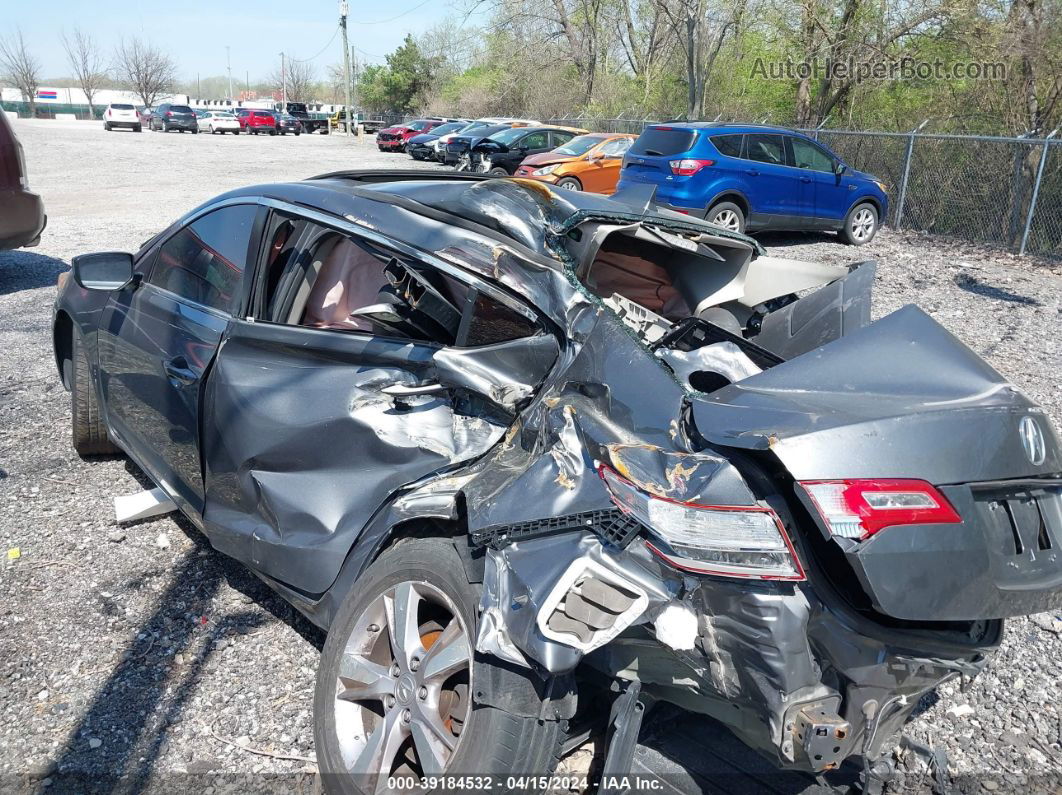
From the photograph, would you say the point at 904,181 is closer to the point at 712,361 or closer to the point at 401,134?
the point at 712,361

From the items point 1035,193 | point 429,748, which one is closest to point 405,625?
point 429,748

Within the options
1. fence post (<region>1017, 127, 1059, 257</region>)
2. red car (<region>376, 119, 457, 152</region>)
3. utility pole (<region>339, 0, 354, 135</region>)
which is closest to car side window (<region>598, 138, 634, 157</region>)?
fence post (<region>1017, 127, 1059, 257</region>)

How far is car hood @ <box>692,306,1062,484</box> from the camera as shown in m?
1.90

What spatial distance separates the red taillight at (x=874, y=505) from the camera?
6.03 ft

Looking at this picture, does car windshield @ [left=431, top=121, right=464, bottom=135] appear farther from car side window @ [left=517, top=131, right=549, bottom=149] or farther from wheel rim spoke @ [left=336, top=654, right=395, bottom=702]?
wheel rim spoke @ [left=336, top=654, right=395, bottom=702]

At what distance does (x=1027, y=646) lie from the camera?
341 cm

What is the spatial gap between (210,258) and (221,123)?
165ft

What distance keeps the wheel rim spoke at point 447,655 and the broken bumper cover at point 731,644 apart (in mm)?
154

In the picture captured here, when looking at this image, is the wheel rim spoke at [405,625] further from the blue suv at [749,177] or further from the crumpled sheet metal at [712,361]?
the blue suv at [749,177]

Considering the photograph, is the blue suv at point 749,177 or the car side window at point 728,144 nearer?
the blue suv at point 749,177

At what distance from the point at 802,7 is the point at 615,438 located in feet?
69.4

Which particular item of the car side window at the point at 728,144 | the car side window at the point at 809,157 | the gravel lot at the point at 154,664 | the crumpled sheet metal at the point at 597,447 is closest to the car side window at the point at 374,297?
the crumpled sheet metal at the point at 597,447

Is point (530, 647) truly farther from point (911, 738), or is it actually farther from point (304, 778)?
point (911, 738)

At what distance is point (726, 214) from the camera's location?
41.9ft
